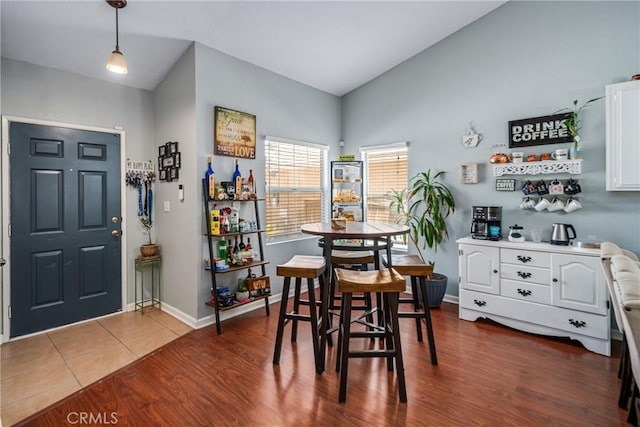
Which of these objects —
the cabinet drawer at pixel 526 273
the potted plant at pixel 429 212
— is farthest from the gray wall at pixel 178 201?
the cabinet drawer at pixel 526 273

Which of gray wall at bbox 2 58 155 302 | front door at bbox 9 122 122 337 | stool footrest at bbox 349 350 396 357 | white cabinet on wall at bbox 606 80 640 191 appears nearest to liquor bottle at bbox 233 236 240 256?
gray wall at bbox 2 58 155 302

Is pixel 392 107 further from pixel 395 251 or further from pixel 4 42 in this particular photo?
pixel 4 42

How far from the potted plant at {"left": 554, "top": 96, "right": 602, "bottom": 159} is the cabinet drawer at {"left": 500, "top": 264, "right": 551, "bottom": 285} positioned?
110cm

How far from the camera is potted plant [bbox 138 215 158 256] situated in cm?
364

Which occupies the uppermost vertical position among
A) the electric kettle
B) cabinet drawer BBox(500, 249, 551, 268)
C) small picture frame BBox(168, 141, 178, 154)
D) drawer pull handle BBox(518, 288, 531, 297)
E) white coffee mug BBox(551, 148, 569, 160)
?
small picture frame BBox(168, 141, 178, 154)

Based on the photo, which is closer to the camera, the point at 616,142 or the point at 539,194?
the point at 616,142

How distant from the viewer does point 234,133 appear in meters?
3.41

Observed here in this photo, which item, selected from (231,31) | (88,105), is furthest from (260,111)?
(88,105)

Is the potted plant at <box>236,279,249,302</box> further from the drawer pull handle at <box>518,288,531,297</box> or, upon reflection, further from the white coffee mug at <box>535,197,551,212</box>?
the white coffee mug at <box>535,197,551,212</box>

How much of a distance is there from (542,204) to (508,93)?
48.7 inches

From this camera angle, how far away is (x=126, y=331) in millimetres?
3123

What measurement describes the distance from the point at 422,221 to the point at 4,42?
4.31 meters

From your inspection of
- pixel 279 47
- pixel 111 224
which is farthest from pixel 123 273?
pixel 279 47

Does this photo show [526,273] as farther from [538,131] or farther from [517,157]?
[538,131]
